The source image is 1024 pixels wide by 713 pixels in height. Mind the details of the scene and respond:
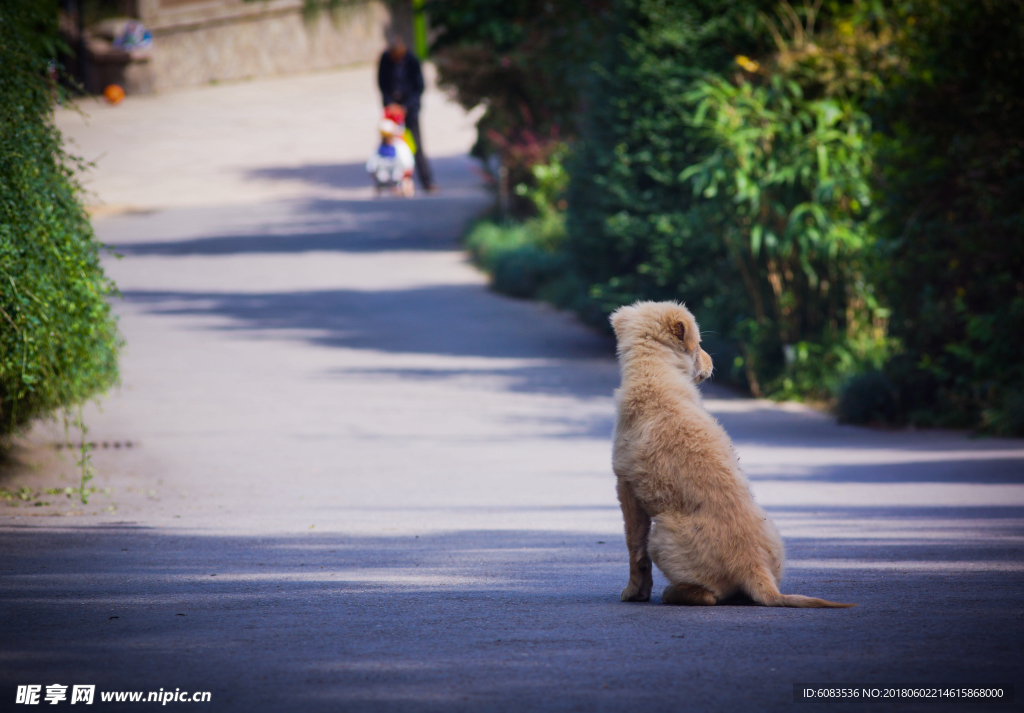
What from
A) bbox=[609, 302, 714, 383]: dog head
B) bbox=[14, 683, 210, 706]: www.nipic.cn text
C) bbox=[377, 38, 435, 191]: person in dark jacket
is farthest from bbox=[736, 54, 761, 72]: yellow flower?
bbox=[377, 38, 435, 191]: person in dark jacket

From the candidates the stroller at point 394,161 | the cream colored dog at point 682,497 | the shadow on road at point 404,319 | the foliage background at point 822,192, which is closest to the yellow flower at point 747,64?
the foliage background at point 822,192

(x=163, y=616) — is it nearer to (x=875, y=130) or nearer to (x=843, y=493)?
(x=843, y=493)

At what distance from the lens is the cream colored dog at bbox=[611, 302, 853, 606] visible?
4.27 meters

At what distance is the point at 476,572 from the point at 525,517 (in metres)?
2.08

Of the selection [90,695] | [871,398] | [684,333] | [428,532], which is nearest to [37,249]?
[428,532]

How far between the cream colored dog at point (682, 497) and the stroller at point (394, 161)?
843 inches

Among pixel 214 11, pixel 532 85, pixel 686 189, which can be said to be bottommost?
pixel 686 189

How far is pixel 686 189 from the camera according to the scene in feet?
47.2

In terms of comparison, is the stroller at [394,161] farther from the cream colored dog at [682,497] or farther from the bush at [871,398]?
the cream colored dog at [682,497]

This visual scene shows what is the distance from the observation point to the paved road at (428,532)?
137 inches

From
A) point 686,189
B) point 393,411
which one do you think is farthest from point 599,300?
point 393,411

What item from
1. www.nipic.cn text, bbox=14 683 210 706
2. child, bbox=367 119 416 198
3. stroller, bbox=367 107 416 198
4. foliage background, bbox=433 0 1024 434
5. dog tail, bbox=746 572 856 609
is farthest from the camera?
child, bbox=367 119 416 198

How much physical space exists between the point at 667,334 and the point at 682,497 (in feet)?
2.49

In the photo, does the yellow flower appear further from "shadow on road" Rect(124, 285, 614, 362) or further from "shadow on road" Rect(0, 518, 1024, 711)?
"shadow on road" Rect(0, 518, 1024, 711)
